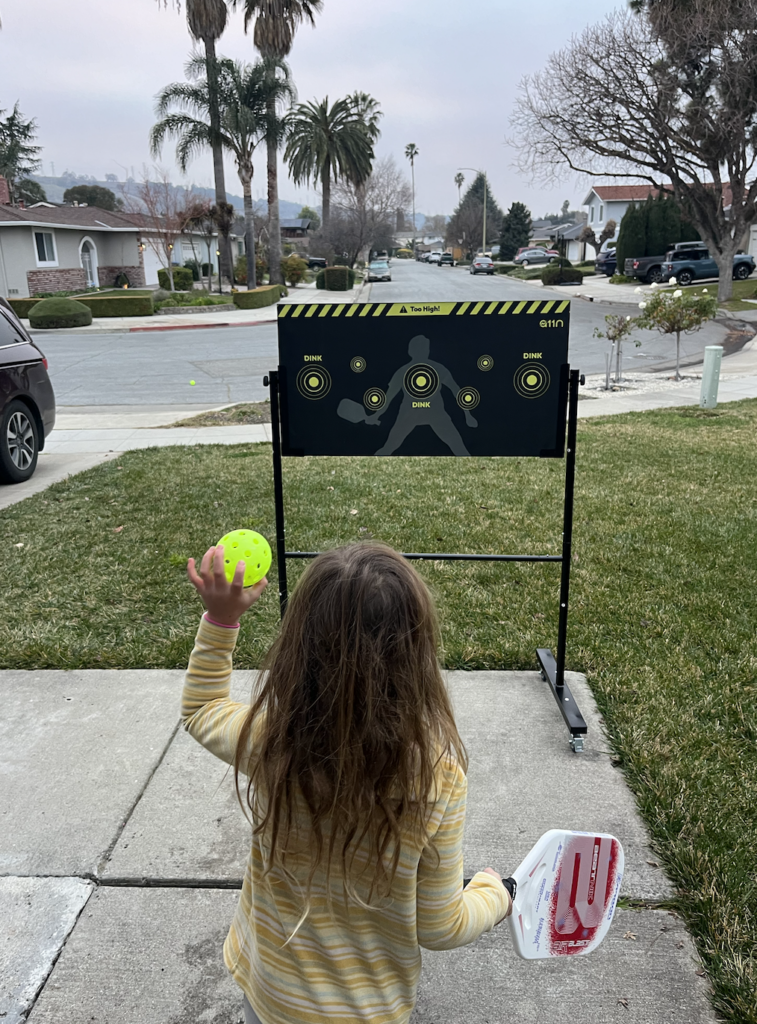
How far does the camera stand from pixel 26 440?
7625 millimetres

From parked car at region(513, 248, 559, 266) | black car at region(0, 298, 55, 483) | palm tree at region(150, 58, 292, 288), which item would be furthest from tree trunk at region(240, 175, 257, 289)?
black car at region(0, 298, 55, 483)

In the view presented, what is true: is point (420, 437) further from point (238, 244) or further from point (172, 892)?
point (238, 244)

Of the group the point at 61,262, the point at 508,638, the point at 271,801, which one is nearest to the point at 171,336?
the point at 61,262

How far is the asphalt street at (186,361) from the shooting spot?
46.1ft

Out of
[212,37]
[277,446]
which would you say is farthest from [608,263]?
[277,446]

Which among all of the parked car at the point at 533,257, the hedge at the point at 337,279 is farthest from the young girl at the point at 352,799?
the parked car at the point at 533,257

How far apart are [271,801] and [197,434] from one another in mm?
9214

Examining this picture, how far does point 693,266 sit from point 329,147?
2616cm

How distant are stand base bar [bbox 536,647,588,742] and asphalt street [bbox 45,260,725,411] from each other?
10.1 metres

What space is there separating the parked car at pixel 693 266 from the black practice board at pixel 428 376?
36.3m

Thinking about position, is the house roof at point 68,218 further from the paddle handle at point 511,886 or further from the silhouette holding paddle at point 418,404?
the paddle handle at point 511,886

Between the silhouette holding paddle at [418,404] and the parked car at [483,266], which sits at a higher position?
the parked car at [483,266]

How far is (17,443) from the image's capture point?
7457mm

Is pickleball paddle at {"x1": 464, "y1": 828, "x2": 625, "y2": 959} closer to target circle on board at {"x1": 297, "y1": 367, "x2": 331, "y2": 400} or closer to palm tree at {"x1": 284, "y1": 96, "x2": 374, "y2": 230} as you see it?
target circle on board at {"x1": 297, "y1": 367, "x2": 331, "y2": 400}
